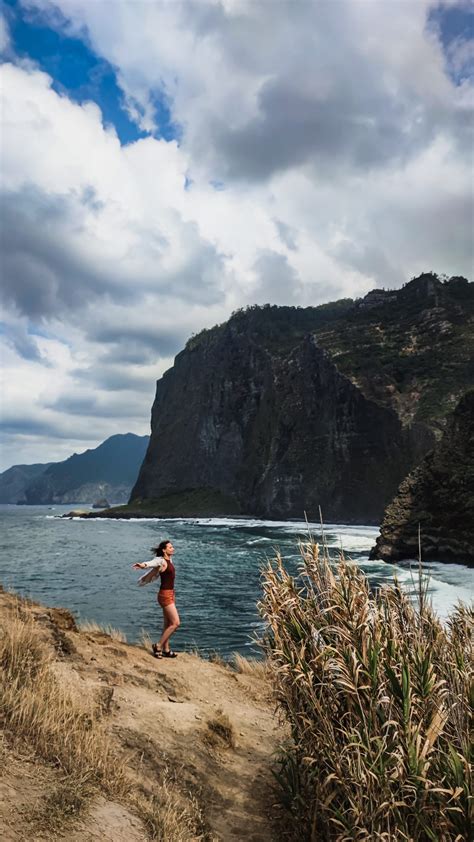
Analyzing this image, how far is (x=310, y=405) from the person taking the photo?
10531 cm

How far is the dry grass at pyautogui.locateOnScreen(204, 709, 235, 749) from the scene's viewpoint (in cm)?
726

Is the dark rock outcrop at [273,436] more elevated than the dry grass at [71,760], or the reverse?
the dark rock outcrop at [273,436]

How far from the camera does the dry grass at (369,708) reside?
4266 millimetres

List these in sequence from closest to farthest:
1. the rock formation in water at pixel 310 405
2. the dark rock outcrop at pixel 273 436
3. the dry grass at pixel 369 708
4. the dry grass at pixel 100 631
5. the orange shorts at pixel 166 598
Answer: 1. the dry grass at pixel 369 708
2. the orange shorts at pixel 166 598
3. the dry grass at pixel 100 631
4. the rock formation in water at pixel 310 405
5. the dark rock outcrop at pixel 273 436

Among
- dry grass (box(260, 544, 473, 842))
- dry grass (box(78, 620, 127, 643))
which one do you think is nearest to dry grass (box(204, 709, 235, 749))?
dry grass (box(260, 544, 473, 842))

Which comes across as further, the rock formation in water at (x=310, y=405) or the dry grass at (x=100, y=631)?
the rock formation in water at (x=310, y=405)

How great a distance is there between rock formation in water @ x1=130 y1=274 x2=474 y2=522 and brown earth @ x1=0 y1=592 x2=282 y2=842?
71565mm

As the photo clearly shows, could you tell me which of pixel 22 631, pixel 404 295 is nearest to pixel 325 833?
pixel 22 631

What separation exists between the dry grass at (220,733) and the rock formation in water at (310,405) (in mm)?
73282

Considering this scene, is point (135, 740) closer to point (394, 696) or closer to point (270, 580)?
point (270, 580)

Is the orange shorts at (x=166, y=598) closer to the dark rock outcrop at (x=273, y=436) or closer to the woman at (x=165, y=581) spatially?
the woman at (x=165, y=581)

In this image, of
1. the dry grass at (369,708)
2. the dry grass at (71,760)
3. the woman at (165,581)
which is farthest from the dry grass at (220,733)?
the woman at (165,581)

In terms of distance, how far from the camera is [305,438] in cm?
10431

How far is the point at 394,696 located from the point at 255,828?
267 centimetres
